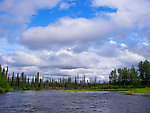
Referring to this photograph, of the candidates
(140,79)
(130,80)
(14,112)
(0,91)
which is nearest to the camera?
(14,112)

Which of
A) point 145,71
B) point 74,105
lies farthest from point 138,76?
point 74,105

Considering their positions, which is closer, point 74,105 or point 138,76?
point 74,105

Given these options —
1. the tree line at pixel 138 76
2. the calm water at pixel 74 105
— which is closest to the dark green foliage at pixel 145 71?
the tree line at pixel 138 76

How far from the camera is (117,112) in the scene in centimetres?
3888

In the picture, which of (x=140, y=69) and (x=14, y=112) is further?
(x=140, y=69)

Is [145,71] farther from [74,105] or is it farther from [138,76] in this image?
[74,105]

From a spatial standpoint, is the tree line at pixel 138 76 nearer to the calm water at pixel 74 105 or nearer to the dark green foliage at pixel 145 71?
the dark green foliage at pixel 145 71

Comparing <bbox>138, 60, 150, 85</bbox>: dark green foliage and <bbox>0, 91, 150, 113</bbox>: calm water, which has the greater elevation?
<bbox>138, 60, 150, 85</bbox>: dark green foliage

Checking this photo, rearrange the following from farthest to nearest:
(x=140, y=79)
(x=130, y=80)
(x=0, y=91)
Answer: (x=130, y=80), (x=140, y=79), (x=0, y=91)

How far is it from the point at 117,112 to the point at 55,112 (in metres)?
14.6

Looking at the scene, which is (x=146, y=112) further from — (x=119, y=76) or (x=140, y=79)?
(x=119, y=76)

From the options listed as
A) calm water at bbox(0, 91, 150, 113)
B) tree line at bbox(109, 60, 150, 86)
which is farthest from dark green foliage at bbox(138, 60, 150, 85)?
calm water at bbox(0, 91, 150, 113)

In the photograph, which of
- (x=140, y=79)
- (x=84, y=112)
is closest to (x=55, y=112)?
(x=84, y=112)

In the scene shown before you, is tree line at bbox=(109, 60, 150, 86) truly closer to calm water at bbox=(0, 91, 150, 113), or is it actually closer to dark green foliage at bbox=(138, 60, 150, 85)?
dark green foliage at bbox=(138, 60, 150, 85)
